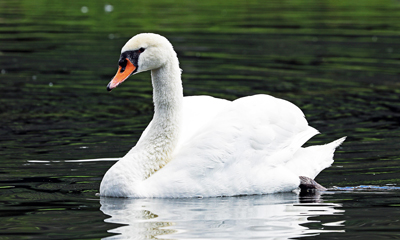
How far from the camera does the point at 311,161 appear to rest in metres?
9.32

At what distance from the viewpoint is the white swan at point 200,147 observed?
8211 mm

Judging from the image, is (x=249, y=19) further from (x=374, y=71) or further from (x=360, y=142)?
(x=360, y=142)

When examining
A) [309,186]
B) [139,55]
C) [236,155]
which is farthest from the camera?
[309,186]

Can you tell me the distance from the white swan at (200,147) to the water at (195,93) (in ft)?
0.61

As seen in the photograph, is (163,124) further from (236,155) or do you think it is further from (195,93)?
(195,93)

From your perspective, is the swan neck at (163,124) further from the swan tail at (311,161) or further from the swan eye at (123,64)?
the swan tail at (311,161)

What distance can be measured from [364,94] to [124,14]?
1755 cm

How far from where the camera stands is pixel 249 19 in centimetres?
2859

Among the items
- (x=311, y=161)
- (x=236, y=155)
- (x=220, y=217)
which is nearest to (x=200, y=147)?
(x=236, y=155)

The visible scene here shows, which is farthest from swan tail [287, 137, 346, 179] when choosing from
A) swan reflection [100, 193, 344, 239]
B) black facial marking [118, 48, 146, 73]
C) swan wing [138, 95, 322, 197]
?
black facial marking [118, 48, 146, 73]

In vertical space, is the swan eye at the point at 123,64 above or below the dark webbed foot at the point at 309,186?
above

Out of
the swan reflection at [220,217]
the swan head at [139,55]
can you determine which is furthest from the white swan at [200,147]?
the swan reflection at [220,217]

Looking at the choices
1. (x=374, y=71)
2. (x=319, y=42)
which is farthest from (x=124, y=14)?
(x=374, y=71)

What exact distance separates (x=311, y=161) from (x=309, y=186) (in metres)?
0.64
